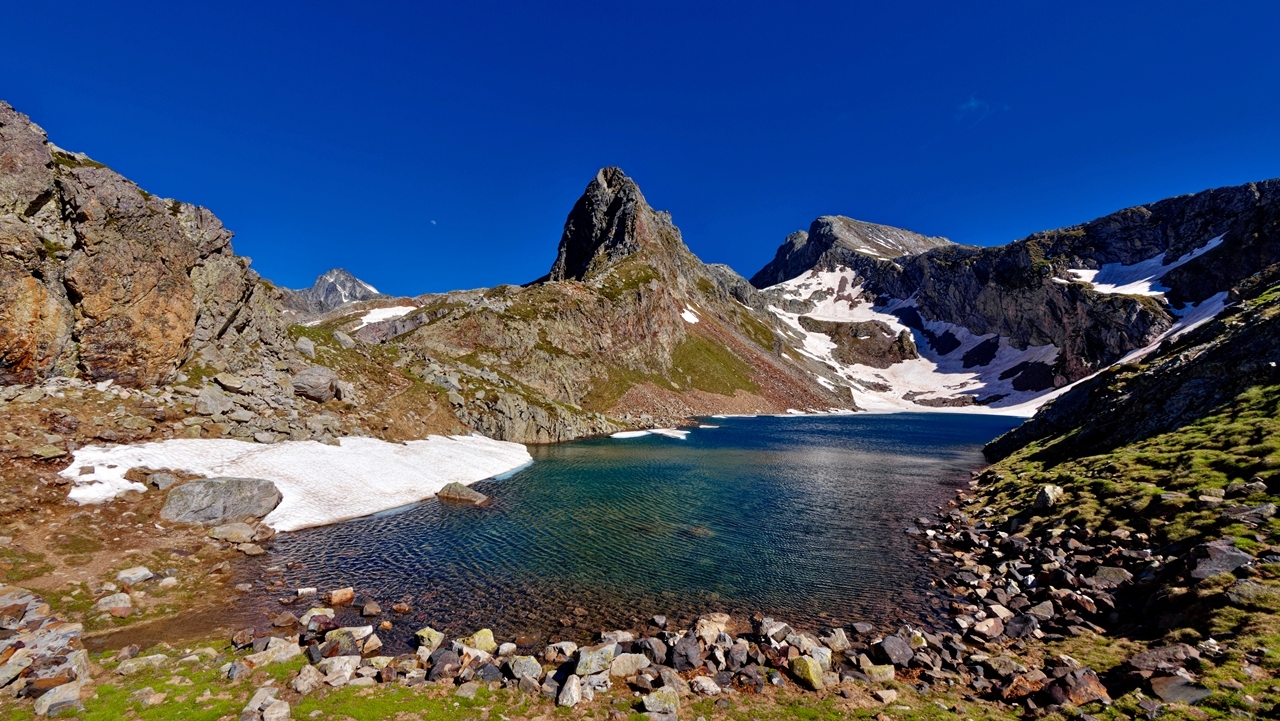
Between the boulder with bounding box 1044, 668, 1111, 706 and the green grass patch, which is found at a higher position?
the green grass patch

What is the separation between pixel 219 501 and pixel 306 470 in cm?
769

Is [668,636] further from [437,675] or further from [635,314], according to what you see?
[635,314]

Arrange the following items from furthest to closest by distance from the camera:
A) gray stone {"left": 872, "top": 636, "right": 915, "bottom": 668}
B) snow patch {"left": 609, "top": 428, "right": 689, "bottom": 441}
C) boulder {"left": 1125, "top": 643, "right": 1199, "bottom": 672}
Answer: snow patch {"left": 609, "top": 428, "right": 689, "bottom": 441}, gray stone {"left": 872, "top": 636, "right": 915, "bottom": 668}, boulder {"left": 1125, "top": 643, "right": 1199, "bottom": 672}

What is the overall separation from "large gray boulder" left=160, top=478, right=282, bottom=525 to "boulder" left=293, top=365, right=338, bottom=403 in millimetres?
18085

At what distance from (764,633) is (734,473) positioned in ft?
123

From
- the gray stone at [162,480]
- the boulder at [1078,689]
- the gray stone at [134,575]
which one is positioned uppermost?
the gray stone at [162,480]

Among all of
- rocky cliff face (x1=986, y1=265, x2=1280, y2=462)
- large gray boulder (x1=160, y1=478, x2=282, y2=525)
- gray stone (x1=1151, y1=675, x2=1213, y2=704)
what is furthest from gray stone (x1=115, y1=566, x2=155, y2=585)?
rocky cliff face (x1=986, y1=265, x2=1280, y2=462)

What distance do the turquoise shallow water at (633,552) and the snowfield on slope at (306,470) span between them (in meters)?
2.52

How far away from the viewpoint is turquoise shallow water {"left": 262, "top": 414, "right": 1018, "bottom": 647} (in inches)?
825

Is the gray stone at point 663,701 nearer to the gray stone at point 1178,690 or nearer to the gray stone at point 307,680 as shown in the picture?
the gray stone at point 307,680

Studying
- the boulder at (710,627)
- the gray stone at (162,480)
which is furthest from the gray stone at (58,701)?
the gray stone at (162,480)

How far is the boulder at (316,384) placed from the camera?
4625 cm

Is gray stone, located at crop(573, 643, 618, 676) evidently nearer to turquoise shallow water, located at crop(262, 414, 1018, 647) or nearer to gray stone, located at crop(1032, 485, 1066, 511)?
turquoise shallow water, located at crop(262, 414, 1018, 647)

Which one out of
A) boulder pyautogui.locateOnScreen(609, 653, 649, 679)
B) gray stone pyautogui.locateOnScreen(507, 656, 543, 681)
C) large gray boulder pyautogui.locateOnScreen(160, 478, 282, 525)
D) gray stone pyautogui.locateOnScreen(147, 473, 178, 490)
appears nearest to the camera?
gray stone pyautogui.locateOnScreen(507, 656, 543, 681)
